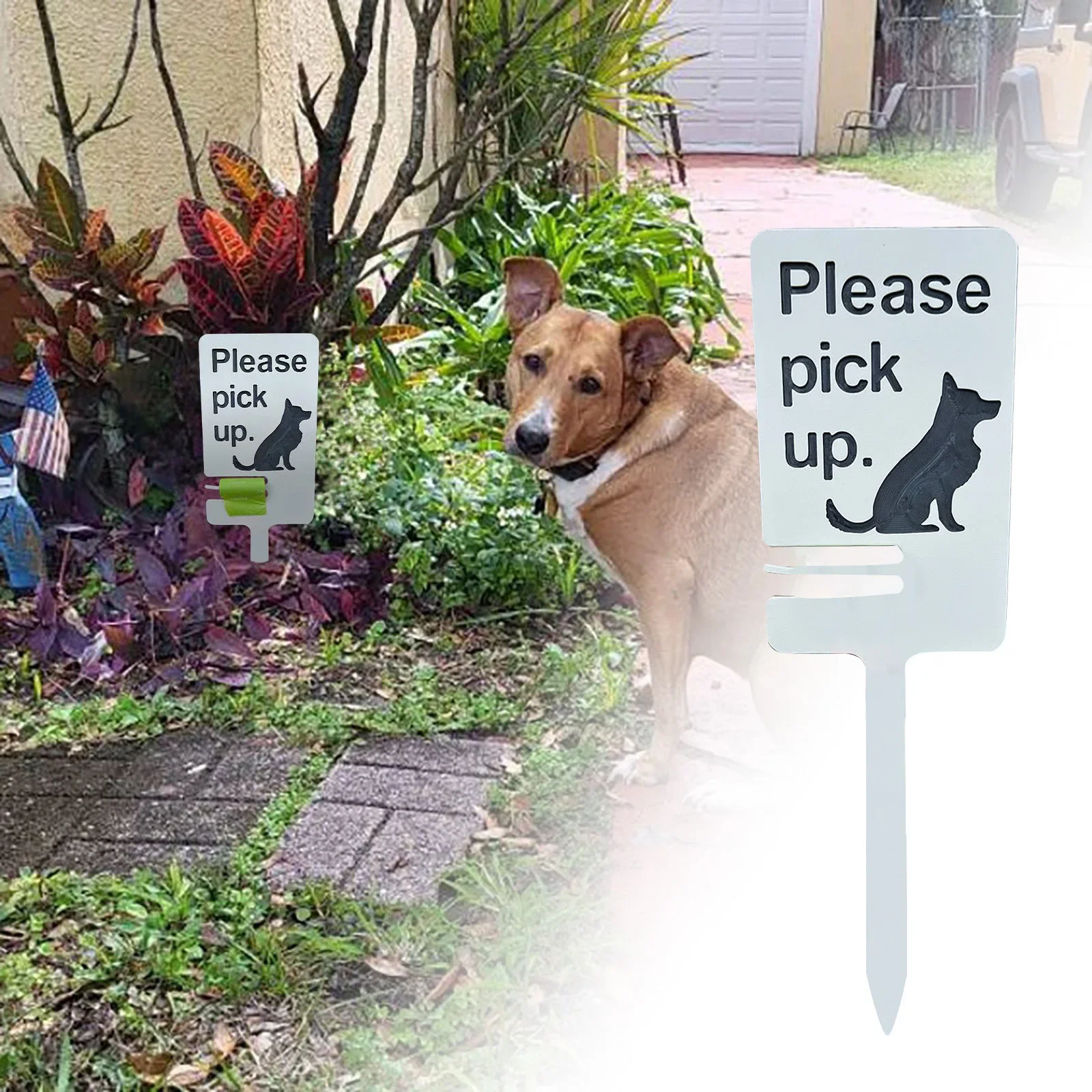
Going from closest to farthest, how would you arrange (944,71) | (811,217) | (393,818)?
(393,818) < (811,217) < (944,71)

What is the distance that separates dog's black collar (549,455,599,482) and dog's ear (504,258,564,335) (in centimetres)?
27

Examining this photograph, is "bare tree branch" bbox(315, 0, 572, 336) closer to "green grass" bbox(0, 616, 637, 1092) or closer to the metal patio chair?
"green grass" bbox(0, 616, 637, 1092)

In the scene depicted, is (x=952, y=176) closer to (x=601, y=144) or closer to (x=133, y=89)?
(x=601, y=144)

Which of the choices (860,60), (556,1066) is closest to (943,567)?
(556,1066)

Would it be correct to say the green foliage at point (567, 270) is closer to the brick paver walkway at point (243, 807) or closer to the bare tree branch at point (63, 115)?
the bare tree branch at point (63, 115)

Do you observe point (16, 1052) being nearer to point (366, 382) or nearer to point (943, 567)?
point (943, 567)

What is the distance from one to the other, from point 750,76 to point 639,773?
1911 centimetres

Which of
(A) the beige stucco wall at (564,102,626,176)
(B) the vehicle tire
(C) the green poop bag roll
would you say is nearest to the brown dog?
(C) the green poop bag roll

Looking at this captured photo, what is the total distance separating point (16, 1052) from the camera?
201 cm

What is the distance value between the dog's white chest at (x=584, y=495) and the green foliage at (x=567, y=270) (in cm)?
219

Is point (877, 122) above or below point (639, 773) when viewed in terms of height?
above

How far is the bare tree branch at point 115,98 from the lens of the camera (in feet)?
12.1

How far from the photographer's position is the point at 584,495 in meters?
2.85

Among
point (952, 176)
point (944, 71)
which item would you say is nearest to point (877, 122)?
point (944, 71)
